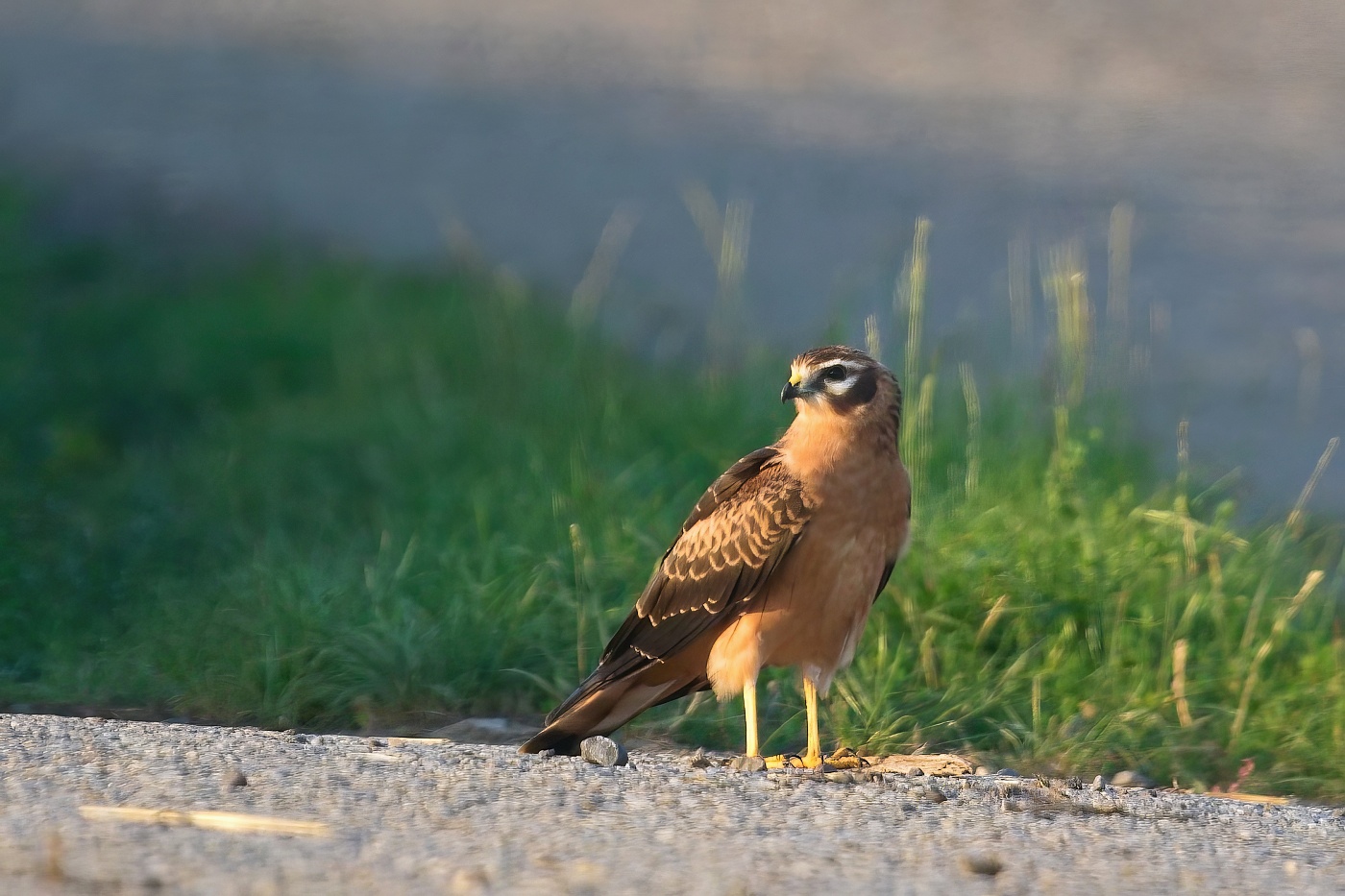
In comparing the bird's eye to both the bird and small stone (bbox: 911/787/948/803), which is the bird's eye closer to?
the bird

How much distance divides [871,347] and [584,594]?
143 centimetres

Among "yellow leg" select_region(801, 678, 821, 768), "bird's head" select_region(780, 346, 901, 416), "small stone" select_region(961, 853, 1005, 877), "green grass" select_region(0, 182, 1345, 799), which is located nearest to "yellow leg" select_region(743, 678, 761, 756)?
"yellow leg" select_region(801, 678, 821, 768)

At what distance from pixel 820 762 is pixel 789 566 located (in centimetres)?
58

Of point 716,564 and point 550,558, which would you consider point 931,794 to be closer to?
point 716,564

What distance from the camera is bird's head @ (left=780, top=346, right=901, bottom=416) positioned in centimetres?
514

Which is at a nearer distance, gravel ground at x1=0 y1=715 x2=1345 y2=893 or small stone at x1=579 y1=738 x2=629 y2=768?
gravel ground at x1=0 y1=715 x2=1345 y2=893

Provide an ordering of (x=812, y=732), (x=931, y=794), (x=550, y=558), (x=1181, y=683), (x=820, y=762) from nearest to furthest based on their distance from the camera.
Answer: (x=931, y=794), (x=820, y=762), (x=812, y=732), (x=1181, y=683), (x=550, y=558)

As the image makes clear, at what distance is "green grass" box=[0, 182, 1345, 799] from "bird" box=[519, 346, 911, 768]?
600 millimetres

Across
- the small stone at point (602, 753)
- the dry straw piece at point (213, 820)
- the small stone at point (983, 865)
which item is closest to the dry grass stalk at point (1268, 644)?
the small stone at point (602, 753)

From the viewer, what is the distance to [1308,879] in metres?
3.73

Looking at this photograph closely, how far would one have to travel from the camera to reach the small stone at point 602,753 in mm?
4590

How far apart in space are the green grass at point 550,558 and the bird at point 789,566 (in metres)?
0.60

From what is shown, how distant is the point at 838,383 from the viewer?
515 centimetres

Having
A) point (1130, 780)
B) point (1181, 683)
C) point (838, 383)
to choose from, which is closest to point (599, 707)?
point (838, 383)
